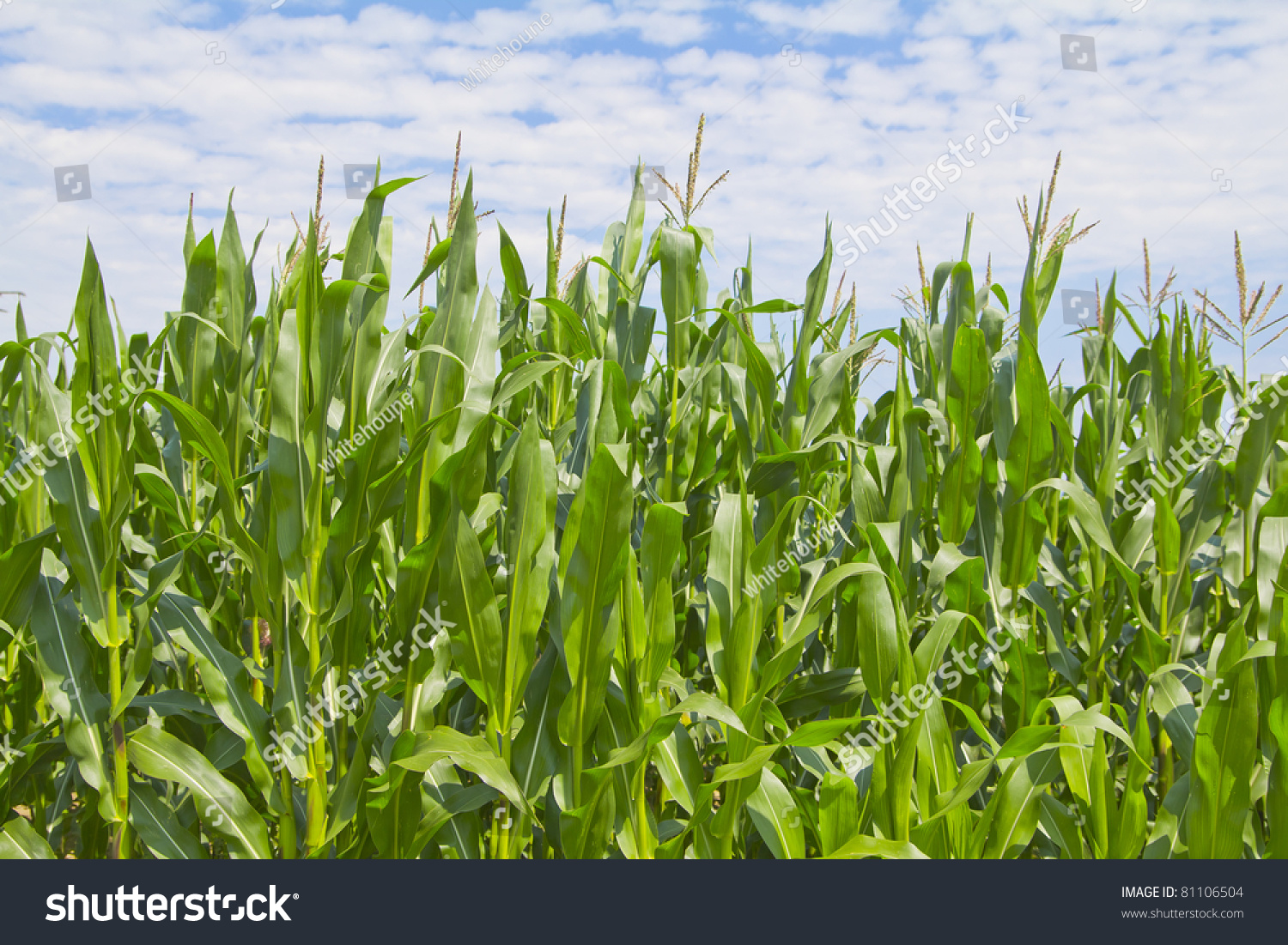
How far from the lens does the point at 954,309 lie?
2512 mm

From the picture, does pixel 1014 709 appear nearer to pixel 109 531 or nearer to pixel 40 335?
pixel 109 531

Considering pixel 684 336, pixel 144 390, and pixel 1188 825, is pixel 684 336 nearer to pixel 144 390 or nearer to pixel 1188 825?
pixel 144 390

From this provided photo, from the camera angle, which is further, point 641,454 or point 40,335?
point 641,454

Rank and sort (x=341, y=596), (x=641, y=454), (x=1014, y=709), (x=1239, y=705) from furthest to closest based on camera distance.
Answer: (x=641, y=454), (x=1014, y=709), (x=1239, y=705), (x=341, y=596)

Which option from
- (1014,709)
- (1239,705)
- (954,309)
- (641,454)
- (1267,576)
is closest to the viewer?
(1239,705)

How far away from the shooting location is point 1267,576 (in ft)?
6.31

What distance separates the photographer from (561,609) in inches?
61.9

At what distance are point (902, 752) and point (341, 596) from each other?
3.86 ft

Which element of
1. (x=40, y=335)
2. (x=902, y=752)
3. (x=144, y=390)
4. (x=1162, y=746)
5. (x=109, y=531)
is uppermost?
(x=40, y=335)

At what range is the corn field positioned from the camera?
160cm

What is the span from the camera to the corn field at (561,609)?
5.26ft

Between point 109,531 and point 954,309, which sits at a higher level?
point 954,309

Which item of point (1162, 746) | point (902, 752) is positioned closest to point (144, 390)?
point (902, 752)
